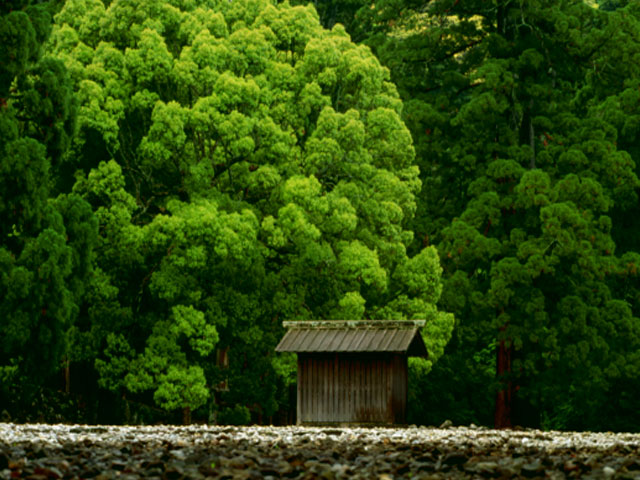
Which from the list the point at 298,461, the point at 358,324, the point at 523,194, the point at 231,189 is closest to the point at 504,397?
the point at 523,194

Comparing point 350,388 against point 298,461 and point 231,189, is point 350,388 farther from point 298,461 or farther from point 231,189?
point 298,461

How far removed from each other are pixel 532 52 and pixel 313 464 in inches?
796

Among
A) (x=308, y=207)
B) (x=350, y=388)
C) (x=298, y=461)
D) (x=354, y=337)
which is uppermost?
(x=308, y=207)

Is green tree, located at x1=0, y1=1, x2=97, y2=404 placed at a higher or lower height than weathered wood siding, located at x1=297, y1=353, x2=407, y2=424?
higher

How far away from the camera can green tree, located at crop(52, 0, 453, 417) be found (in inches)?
859

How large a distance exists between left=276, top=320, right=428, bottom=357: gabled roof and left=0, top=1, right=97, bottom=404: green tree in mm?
4194

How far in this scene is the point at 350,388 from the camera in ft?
63.0

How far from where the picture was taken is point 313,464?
761 centimetres

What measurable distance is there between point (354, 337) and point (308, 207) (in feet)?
15.0

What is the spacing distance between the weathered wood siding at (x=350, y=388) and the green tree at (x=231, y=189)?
2.93 metres

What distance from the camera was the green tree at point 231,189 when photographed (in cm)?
2181

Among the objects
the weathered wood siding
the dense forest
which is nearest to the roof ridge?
the weathered wood siding

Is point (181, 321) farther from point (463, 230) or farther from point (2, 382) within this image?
point (463, 230)

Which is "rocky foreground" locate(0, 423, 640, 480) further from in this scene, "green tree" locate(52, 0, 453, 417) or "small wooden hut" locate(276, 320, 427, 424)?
"green tree" locate(52, 0, 453, 417)
